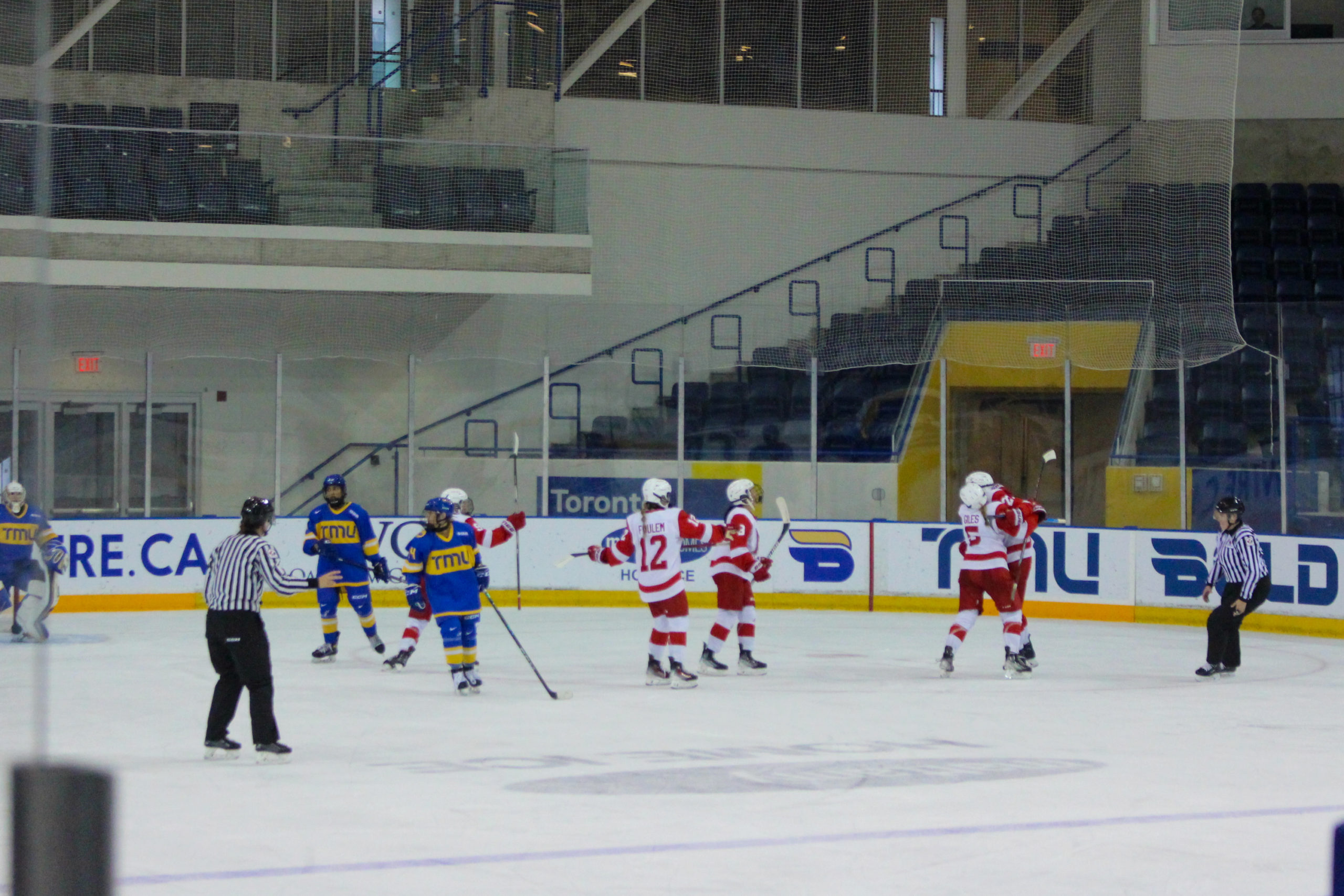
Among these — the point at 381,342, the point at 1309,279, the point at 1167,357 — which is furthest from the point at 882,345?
the point at 1309,279

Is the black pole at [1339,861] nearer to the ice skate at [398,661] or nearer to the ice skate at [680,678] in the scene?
the ice skate at [680,678]

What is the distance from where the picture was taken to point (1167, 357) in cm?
1619

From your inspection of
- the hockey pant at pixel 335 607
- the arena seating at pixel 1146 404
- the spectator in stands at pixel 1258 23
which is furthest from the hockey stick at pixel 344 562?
the spectator in stands at pixel 1258 23

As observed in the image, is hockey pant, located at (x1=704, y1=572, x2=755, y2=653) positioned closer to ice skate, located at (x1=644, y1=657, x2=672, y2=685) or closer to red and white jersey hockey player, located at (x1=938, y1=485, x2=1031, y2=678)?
ice skate, located at (x1=644, y1=657, x2=672, y2=685)

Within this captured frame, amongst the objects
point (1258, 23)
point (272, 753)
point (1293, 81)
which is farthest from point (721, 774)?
point (1258, 23)

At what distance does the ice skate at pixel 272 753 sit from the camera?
24.5ft

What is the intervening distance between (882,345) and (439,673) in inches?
295

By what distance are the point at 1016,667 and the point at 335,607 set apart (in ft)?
15.7

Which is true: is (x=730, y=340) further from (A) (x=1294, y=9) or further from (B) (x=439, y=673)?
(A) (x=1294, y=9)

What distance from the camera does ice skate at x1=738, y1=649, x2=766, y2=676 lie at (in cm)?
1126

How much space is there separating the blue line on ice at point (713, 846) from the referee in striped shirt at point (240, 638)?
2.13 m

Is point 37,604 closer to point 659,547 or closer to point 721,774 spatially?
point 721,774

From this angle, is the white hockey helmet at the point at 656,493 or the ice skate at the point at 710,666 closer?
the white hockey helmet at the point at 656,493

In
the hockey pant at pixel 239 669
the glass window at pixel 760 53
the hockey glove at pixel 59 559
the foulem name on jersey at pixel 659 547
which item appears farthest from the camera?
the glass window at pixel 760 53
